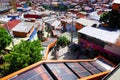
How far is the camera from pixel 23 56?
22.4 meters

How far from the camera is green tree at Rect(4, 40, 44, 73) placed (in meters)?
22.4

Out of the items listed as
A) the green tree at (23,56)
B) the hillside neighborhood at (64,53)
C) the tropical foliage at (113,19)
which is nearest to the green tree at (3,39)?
the hillside neighborhood at (64,53)

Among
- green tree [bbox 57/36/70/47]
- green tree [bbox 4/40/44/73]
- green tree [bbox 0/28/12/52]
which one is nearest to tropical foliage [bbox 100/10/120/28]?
green tree [bbox 57/36/70/47]

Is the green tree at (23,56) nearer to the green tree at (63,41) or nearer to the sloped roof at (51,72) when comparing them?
the sloped roof at (51,72)

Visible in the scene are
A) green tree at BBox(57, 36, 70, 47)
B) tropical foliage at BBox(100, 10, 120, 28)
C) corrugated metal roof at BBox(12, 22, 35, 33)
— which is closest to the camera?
corrugated metal roof at BBox(12, 22, 35, 33)

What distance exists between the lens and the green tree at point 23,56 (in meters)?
22.4

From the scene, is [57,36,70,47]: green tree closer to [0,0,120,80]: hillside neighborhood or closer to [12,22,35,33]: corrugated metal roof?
[0,0,120,80]: hillside neighborhood

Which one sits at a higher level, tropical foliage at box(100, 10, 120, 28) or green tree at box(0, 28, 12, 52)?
tropical foliage at box(100, 10, 120, 28)

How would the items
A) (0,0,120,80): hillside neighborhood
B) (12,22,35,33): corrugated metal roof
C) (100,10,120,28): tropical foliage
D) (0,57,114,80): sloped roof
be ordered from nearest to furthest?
1. (0,57,114,80): sloped roof
2. (0,0,120,80): hillside neighborhood
3. (12,22,35,33): corrugated metal roof
4. (100,10,120,28): tropical foliage

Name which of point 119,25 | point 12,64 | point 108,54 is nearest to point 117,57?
point 108,54

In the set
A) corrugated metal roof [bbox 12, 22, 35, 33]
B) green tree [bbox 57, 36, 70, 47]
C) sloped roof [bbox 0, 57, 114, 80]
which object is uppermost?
corrugated metal roof [bbox 12, 22, 35, 33]

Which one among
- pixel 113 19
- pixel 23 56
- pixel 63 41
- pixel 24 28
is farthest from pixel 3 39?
pixel 113 19

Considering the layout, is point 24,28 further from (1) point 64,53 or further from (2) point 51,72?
(2) point 51,72

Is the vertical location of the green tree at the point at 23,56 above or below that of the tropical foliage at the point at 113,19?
below
